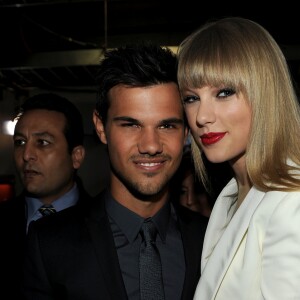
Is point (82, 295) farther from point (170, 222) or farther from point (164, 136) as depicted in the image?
point (164, 136)

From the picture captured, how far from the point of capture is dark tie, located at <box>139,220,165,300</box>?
1.63m

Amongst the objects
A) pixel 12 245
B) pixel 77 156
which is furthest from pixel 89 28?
pixel 12 245

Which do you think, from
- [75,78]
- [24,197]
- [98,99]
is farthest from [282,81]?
[75,78]

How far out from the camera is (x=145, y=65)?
1.88 m

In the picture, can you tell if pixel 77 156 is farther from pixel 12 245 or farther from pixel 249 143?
pixel 249 143

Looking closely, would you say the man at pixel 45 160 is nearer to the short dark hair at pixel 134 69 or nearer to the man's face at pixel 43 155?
the man's face at pixel 43 155

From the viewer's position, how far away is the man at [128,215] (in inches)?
66.1

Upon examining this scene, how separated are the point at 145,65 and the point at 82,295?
946mm

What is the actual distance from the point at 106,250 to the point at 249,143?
2.20ft

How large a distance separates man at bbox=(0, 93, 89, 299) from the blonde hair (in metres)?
1.50

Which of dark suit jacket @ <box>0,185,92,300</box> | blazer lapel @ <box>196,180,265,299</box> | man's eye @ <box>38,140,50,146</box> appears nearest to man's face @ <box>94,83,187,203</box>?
blazer lapel @ <box>196,180,265,299</box>

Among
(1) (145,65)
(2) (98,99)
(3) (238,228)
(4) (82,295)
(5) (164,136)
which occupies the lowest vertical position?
(4) (82,295)

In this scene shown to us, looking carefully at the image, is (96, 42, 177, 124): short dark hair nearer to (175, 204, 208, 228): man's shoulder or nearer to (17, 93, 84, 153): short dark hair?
(175, 204, 208, 228): man's shoulder

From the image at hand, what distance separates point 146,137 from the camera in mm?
1785
